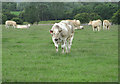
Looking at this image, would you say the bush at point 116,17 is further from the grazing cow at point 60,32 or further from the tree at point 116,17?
the grazing cow at point 60,32

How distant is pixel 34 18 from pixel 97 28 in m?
47.0

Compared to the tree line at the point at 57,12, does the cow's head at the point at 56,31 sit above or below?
above

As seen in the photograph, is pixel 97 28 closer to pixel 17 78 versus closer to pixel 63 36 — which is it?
pixel 63 36

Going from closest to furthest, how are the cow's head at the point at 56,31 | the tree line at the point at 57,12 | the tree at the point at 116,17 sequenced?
1. the cow's head at the point at 56,31
2. the tree at the point at 116,17
3. the tree line at the point at 57,12

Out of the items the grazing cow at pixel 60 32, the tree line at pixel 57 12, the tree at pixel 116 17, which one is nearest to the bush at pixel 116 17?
the tree at pixel 116 17

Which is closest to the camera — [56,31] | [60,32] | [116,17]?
[56,31]

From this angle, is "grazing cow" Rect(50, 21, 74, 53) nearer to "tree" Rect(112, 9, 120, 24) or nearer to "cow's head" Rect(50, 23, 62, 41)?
"cow's head" Rect(50, 23, 62, 41)

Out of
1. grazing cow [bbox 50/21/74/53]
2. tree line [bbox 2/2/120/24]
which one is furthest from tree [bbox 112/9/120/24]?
grazing cow [bbox 50/21/74/53]

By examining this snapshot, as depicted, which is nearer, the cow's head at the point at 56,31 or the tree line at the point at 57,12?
the cow's head at the point at 56,31

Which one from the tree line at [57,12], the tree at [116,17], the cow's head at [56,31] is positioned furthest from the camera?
the tree line at [57,12]

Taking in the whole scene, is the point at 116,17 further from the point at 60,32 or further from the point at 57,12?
the point at 60,32

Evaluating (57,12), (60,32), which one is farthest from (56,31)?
(57,12)

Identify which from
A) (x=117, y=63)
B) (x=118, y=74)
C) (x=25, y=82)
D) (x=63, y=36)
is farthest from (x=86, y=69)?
(x=63, y=36)

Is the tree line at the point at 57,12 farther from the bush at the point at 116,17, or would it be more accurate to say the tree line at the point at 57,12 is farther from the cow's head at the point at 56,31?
the cow's head at the point at 56,31
